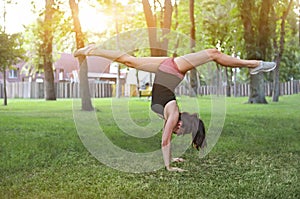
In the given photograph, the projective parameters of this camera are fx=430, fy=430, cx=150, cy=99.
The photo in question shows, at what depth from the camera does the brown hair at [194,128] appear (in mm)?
4598

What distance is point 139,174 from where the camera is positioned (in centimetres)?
449

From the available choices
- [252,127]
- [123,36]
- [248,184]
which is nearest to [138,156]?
[123,36]

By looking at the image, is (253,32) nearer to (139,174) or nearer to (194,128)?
(194,128)

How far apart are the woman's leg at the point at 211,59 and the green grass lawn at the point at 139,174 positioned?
1118mm

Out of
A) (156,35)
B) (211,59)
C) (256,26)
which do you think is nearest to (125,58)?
(211,59)

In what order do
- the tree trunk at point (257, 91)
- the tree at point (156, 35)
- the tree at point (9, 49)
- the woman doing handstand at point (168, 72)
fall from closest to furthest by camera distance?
1. the woman doing handstand at point (168, 72)
2. the tree at point (156, 35)
3. the tree at point (9, 49)
4. the tree trunk at point (257, 91)

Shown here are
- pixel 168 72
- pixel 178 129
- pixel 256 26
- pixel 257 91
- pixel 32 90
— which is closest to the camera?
pixel 168 72

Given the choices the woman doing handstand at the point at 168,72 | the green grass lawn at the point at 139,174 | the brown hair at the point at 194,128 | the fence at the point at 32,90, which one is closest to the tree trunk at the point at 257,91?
the fence at the point at 32,90

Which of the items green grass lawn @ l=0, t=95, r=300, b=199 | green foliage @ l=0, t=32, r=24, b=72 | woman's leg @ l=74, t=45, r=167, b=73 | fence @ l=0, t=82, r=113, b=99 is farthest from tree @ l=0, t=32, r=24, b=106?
fence @ l=0, t=82, r=113, b=99

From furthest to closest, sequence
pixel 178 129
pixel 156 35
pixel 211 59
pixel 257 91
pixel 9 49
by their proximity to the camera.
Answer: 1. pixel 257 91
2. pixel 9 49
3. pixel 156 35
4. pixel 178 129
5. pixel 211 59

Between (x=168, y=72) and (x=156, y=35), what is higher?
(x=156, y=35)

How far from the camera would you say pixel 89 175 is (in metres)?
4.40

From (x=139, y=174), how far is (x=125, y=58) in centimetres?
123

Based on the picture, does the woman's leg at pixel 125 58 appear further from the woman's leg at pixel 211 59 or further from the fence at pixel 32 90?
the fence at pixel 32 90
